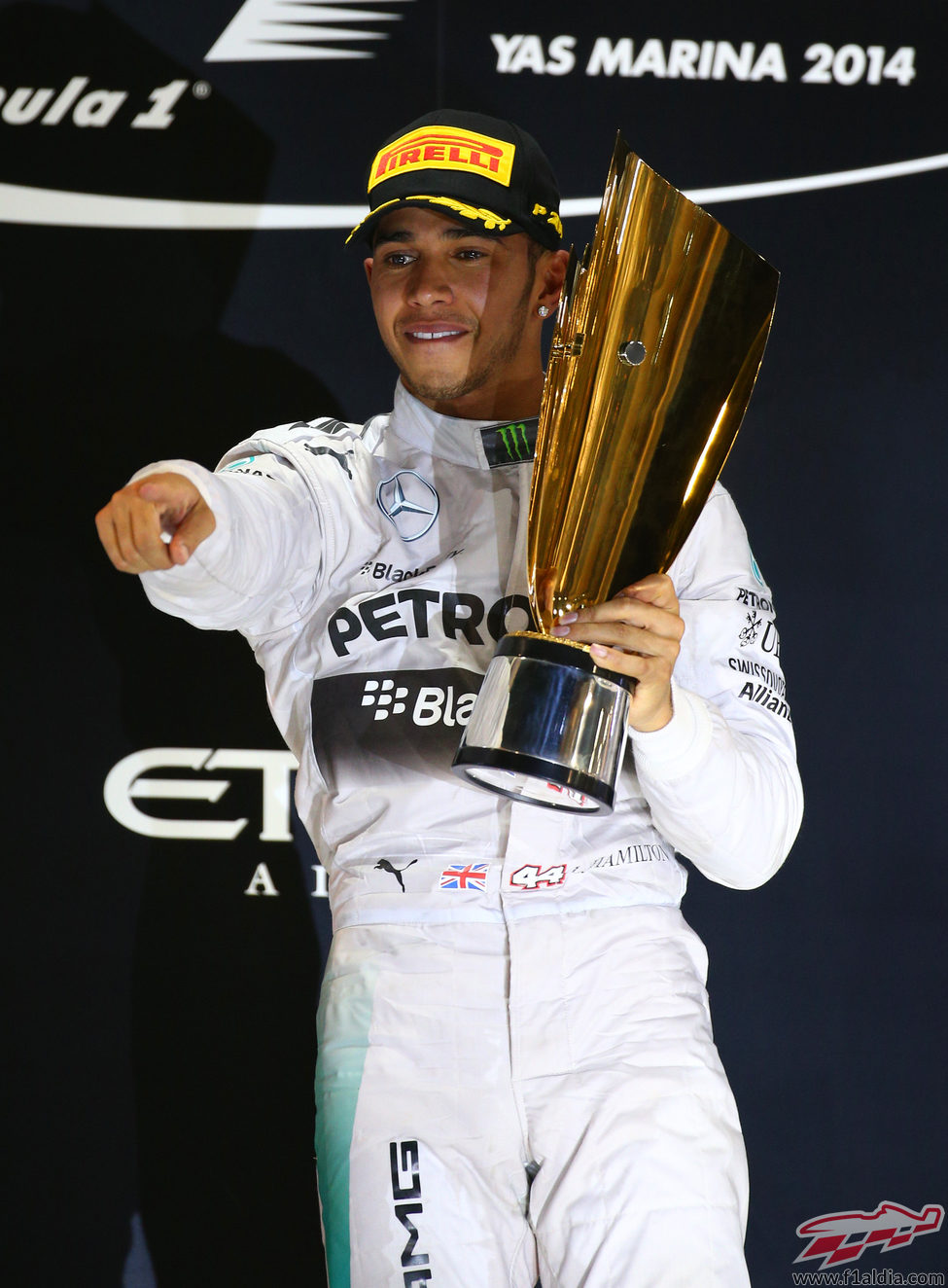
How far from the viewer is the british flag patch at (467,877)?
127 cm

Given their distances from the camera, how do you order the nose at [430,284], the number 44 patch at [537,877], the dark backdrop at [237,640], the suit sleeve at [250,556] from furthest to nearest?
the dark backdrop at [237,640]
the nose at [430,284]
the number 44 patch at [537,877]
the suit sleeve at [250,556]

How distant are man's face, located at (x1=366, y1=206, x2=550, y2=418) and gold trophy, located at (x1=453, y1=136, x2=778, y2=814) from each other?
0.84 ft

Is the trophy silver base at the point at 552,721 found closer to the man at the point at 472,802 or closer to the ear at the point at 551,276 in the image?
the man at the point at 472,802

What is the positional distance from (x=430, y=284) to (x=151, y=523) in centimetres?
54

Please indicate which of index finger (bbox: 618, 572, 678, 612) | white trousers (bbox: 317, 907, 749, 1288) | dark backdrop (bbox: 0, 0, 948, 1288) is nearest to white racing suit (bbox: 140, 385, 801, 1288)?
white trousers (bbox: 317, 907, 749, 1288)

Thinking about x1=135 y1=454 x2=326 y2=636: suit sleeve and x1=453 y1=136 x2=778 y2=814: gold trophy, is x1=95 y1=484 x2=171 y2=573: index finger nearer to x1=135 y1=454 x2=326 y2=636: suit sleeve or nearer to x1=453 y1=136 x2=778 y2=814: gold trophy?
x1=135 y1=454 x2=326 y2=636: suit sleeve

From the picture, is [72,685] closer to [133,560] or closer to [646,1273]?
[133,560]

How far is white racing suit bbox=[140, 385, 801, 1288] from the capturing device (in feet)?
3.80

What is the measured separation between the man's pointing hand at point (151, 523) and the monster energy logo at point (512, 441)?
429 mm

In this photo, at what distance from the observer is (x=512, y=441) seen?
140 cm

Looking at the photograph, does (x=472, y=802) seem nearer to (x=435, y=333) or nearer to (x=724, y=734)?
(x=724, y=734)

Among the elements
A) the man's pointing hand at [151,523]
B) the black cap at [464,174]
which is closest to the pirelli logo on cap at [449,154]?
the black cap at [464,174]

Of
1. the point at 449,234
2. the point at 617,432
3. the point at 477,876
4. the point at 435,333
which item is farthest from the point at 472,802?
the point at 449,234

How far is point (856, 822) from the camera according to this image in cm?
186
